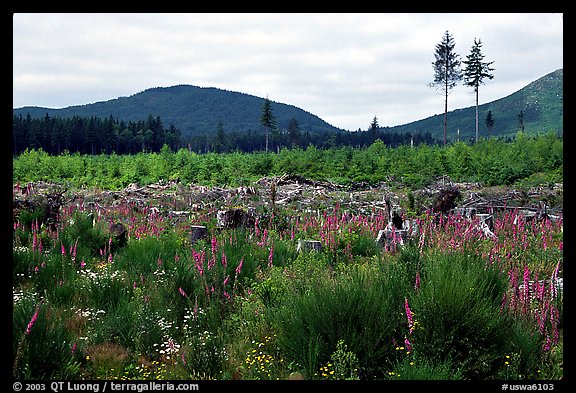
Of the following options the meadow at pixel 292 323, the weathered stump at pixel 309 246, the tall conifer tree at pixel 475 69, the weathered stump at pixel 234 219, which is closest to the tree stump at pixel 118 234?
the weathered stump at pixel 234 219

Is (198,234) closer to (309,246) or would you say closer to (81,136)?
(309,246)

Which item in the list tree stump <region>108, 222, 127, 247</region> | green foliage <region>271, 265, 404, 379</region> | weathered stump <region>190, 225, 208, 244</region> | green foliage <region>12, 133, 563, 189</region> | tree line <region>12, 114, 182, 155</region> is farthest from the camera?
tree line <region>12, 114, 182, 155</region>

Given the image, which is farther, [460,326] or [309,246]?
[309,246]

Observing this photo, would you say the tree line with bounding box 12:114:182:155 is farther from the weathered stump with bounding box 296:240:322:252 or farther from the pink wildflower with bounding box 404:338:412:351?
the pink wildflower with bounding box 404:338:412:351

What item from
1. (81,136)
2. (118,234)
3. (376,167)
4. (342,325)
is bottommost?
(342,325)

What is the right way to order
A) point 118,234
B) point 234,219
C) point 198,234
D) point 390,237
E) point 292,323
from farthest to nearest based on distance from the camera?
point 234,219 → point 198,234 → point 118,234 → point 390,237 → point 292,323

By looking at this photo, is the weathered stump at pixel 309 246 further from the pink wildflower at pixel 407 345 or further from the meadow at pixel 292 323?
the pink wildflower at pixel 407 345

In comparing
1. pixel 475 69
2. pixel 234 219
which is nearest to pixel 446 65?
pixel 475 69

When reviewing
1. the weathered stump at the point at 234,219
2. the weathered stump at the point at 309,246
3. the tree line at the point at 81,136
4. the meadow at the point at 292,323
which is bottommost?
the meadow at the point at 292,323

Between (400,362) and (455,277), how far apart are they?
827mm

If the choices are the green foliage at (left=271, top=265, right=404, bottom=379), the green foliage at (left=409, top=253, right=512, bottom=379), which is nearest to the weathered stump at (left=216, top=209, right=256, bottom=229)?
the green foliage at (left=271, top=265, right=404, bottom=379)

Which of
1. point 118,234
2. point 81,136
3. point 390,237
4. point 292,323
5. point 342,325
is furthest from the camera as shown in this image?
point 81,136

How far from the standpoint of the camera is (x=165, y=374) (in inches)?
162
